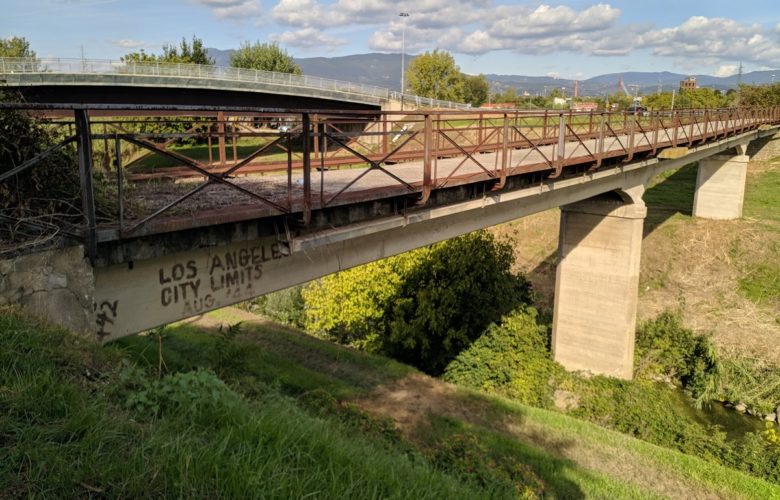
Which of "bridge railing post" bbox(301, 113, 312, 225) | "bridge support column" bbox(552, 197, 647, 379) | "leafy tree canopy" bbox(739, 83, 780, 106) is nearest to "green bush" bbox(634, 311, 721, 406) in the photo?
"bridge support column" bbox(552, 197, 647, 379)

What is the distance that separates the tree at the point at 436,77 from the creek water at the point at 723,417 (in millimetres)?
56939

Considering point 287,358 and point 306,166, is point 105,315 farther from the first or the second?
point 287,358

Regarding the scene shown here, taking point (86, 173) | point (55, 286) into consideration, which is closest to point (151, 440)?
point (55, 286)

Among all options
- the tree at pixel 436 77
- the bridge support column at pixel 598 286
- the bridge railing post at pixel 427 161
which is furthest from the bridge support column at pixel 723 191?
the tree at pixel 436 77

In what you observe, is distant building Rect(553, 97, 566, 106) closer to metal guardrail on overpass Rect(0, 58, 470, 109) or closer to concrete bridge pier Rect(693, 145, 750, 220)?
metal guardrail on overpass Rect(0, 58, 470, 109)

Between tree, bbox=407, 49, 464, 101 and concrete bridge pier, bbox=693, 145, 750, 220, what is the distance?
41.7 meters

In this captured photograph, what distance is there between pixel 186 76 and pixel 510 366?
24916 mm

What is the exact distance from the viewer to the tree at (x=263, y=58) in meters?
67.1

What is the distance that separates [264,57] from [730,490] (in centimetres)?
6561

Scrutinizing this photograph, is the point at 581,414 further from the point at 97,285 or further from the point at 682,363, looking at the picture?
the point at 97,285

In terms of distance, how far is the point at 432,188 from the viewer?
29.3 ft

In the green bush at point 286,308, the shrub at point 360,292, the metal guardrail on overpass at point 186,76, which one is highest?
the metal guardrail on overpass at point 186,76

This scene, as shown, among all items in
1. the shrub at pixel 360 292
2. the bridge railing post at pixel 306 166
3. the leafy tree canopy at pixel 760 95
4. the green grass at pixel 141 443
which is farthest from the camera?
the leafy tree canopy at pixel 760 95

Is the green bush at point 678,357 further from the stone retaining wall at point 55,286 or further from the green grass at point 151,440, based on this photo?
the stone retaining wall at point 55,286
